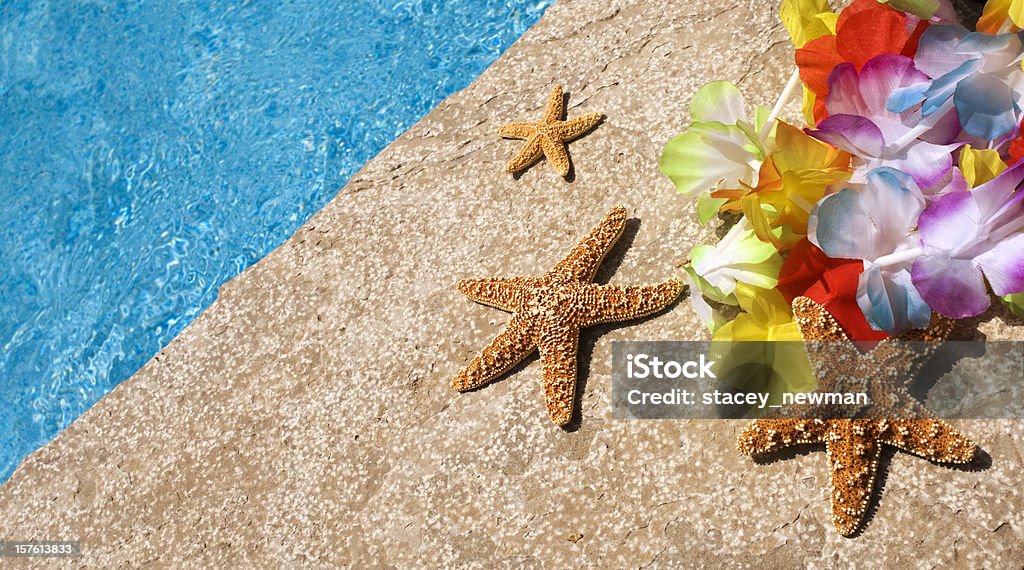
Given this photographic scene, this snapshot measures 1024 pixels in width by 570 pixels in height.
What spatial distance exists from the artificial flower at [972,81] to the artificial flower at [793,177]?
15cm

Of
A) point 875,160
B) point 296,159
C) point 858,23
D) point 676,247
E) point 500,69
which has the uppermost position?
point 858,23

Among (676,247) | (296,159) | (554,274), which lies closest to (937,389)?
(676,247)

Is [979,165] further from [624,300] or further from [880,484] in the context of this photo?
[624,300]

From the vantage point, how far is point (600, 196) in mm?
2465

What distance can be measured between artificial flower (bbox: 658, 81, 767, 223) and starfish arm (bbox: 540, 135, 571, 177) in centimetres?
73

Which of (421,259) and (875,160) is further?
(421,259)

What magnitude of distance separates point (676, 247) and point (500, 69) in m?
1.09

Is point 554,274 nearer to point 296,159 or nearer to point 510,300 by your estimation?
point 510,300

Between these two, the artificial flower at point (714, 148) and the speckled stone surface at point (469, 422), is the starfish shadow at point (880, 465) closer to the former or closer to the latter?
the speckled stone surface at point (469, 422)

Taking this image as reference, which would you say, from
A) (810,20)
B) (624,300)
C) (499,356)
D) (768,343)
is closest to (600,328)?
(624,300)

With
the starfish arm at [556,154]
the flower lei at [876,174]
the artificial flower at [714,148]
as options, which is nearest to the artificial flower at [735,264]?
the flower lei at [876,174]

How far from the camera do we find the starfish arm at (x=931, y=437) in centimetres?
173

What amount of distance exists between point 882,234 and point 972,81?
0.32 metres

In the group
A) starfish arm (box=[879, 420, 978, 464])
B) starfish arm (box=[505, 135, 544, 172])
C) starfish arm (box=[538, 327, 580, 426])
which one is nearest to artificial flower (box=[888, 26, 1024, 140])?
starfish arm (box=[879, 420, 978, 464])
